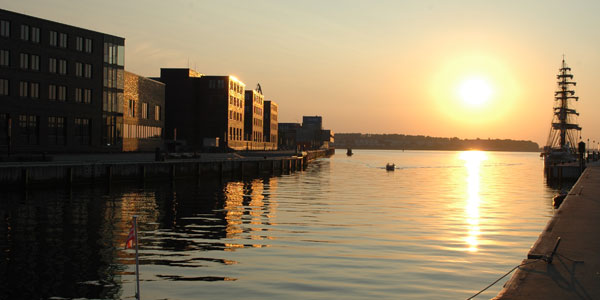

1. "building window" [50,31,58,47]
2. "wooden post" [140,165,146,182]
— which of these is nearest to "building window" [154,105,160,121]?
"building window" [50,31,58,47]

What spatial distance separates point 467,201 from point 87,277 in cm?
4023

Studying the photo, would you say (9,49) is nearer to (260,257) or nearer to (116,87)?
(116,87)

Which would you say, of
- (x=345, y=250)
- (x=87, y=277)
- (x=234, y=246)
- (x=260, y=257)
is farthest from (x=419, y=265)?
(x=87, y=277)

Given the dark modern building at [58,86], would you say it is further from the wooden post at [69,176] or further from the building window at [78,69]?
the wooden post at [69,176]

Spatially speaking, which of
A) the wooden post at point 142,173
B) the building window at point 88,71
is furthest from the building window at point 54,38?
the wooden post at point 142,173

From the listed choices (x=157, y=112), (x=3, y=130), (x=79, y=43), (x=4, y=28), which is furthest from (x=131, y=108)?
(x=3, y=130)

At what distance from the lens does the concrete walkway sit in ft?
40.1

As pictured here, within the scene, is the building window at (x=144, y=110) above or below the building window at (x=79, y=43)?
below

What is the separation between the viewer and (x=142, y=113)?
379 feet

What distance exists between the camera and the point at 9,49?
272ft

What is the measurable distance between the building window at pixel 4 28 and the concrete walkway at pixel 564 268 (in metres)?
76.9

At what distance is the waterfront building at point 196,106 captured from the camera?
518 ft

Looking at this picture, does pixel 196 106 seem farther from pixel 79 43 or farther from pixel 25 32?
pixel 25 32

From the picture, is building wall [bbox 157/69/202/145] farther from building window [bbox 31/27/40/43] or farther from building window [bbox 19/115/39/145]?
→ building window [bbox 19/115/39/145]
